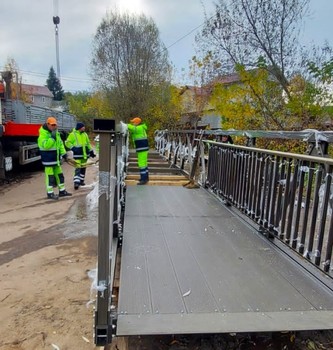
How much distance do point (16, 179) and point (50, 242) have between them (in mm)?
6694

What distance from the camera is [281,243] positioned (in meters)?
3.28

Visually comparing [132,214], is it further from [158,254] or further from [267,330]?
[267,330]

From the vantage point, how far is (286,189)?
9.71ft

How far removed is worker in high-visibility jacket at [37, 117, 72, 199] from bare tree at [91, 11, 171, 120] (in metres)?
Answer: 14.0

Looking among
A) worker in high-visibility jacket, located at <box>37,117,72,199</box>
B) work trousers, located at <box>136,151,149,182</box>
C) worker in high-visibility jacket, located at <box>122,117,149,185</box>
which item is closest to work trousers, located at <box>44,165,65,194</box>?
worker in high-visibility jacket, located at <box>37,117,72,199</box>

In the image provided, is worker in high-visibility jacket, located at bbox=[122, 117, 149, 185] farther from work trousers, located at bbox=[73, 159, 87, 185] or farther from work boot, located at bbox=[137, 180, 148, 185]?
work trousers, located at bbox=[73, 159, 87, 185]

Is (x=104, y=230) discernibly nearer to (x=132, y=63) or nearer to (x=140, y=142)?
(x=140, y=142)

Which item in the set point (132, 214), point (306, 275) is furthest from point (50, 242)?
point (306, 275)

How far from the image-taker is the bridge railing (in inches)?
97.0

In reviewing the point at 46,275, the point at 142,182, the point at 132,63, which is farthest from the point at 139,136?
the point at 132,63

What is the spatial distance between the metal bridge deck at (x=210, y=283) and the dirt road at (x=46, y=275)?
61 centimetres

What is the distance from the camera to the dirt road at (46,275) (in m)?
2.54

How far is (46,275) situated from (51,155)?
180 inches

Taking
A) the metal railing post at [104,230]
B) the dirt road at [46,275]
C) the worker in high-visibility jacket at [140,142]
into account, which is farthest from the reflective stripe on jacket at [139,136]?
the metal railing post at [104,230]
